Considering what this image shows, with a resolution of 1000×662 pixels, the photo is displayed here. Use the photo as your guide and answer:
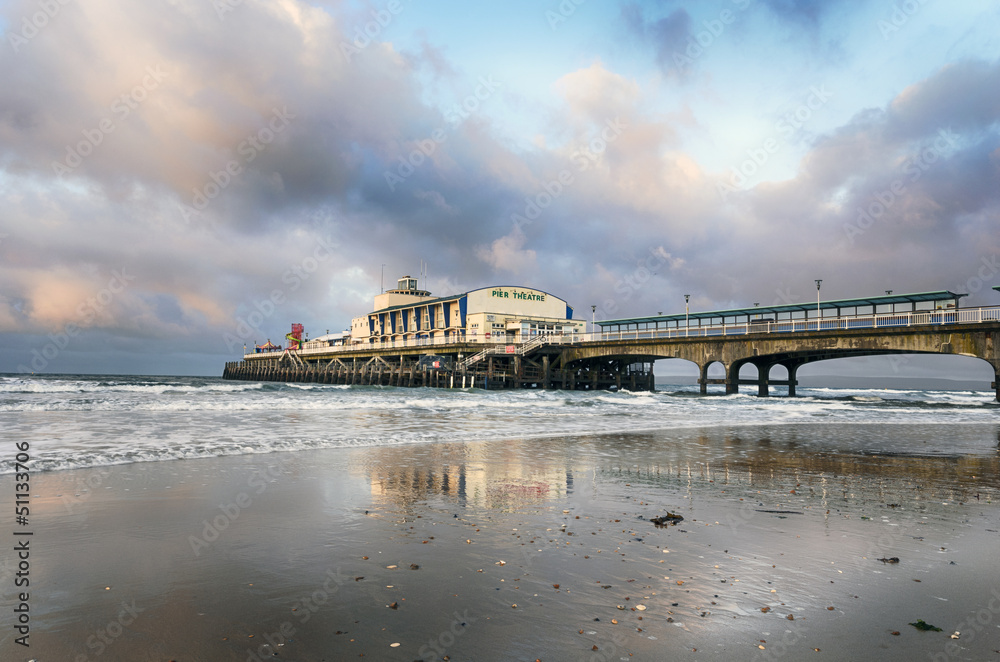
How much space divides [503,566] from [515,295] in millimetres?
59722

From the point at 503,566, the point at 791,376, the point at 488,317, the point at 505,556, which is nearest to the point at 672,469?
the point at 505,556

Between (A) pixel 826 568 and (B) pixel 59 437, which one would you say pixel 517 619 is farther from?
(B) pixel 59 437

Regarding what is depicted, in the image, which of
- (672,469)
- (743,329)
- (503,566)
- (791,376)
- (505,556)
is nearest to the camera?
(503,566)

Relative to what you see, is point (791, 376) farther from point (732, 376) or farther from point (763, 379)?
point (732, 376)

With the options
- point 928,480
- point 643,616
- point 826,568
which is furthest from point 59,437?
point 928,480

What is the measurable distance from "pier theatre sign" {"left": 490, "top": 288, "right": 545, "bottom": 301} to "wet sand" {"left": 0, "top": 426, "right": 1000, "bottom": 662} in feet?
178

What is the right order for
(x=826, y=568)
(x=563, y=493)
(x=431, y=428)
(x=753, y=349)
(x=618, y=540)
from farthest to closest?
1. (x=753, y=349)
2. (x=431, y=428)
3. (x=563, y=493)
4. (x=618, y=540)
5. (x=826, y=568)

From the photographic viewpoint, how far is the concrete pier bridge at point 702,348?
31.7 m

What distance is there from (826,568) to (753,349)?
37.5 meters

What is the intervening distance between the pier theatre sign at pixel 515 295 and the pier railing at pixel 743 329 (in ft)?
28.6

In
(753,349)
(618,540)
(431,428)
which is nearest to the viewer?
(618,540)

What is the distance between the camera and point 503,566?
4.67 meters

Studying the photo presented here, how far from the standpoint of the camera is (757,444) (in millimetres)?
13969

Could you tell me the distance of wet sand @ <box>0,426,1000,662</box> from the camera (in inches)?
132
